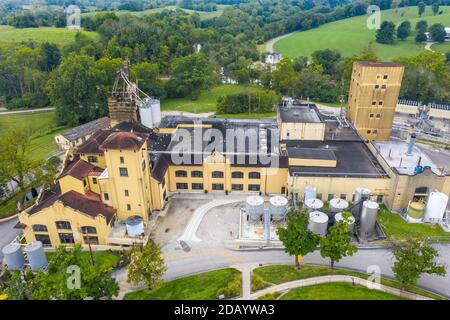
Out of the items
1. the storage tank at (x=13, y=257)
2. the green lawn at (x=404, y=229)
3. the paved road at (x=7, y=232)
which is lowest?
the paved road at (x=7, y=232)

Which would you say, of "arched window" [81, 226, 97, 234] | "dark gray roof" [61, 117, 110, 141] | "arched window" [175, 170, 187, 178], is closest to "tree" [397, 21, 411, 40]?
"dark gray roof" [61, 117, 110, 141]

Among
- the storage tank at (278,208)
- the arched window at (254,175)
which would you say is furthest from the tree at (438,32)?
the storage tank at (278,208)

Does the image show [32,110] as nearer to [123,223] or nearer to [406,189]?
[123,223]

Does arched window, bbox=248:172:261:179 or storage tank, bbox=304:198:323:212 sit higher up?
arched window, bbox=248:172:261:179

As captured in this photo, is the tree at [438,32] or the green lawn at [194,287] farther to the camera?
the tree at [438,32]

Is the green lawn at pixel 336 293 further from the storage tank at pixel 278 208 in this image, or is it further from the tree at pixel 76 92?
the tree at pixel 76 92

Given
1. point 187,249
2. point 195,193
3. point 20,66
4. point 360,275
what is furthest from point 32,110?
point 360,275

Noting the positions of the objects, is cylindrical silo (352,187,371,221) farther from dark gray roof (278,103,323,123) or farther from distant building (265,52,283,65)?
distant building (265,52,283,65)
